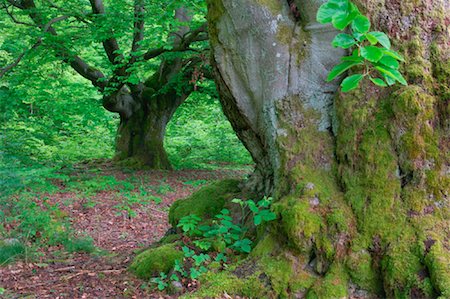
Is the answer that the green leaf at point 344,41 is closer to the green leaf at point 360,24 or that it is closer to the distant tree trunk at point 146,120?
the green leaf at point 360,24

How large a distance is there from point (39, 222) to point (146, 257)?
2800 mm

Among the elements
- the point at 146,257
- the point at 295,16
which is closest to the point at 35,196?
the point at 146,257

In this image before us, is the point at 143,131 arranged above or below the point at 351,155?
below

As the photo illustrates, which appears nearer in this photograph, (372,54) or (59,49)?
(372,54)

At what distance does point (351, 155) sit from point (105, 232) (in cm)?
496

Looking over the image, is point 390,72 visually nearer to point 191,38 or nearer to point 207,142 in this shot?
point 191,38

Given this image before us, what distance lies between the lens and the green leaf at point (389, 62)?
77.1 inches

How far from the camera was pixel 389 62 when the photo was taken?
1971 mm

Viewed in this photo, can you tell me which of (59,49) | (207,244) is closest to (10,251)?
(207,244)

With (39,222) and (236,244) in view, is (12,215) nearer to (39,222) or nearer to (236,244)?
(39,222)

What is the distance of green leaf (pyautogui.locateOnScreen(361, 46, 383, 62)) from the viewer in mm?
1904

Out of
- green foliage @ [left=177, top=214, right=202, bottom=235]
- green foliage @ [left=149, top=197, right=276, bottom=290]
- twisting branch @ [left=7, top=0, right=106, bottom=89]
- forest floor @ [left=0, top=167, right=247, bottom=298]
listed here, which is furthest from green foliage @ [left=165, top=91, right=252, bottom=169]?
green foliage @ [left=149, top=197, right=276, bottom=290]

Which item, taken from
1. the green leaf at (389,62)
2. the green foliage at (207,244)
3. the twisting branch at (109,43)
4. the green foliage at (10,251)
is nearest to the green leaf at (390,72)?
the green leaf at (389,62)

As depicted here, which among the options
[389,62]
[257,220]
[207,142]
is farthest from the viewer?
[207,142]
